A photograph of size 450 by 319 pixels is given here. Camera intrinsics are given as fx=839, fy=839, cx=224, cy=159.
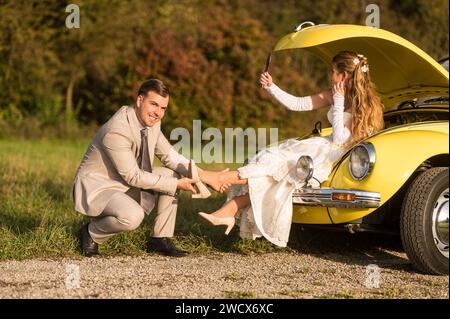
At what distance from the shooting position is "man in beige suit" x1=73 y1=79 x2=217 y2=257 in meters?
6.00

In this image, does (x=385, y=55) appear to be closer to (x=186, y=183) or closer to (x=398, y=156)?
(x=398, y=156)

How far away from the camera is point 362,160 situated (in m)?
5.81

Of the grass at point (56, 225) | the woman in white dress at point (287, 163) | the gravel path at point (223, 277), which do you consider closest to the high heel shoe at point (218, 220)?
the woman in white dress at point (287, 163)

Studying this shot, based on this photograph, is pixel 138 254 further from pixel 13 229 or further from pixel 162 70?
pixel 162 70

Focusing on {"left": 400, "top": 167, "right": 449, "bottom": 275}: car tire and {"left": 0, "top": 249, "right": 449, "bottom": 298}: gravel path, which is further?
{"left": 400, "top": 167, "right": 449, "bottom": 275}: car tire

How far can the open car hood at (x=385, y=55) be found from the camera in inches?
237

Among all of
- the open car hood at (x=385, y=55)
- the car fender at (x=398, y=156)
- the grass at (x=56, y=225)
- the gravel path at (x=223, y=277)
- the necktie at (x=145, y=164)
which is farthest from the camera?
the grass at (x=56, y=225)

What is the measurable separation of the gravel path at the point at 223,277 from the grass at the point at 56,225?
22 cm

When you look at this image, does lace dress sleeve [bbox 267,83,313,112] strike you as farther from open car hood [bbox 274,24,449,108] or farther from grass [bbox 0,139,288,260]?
grass [bbox 0,139,288,260]

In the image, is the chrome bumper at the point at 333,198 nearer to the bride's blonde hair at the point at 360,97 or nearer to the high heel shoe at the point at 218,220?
the high heel shoe at the point at 218,220

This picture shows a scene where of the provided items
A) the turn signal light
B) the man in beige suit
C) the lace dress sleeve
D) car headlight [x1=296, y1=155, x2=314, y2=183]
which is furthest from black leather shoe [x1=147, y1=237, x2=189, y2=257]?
the lace dress sleeve
